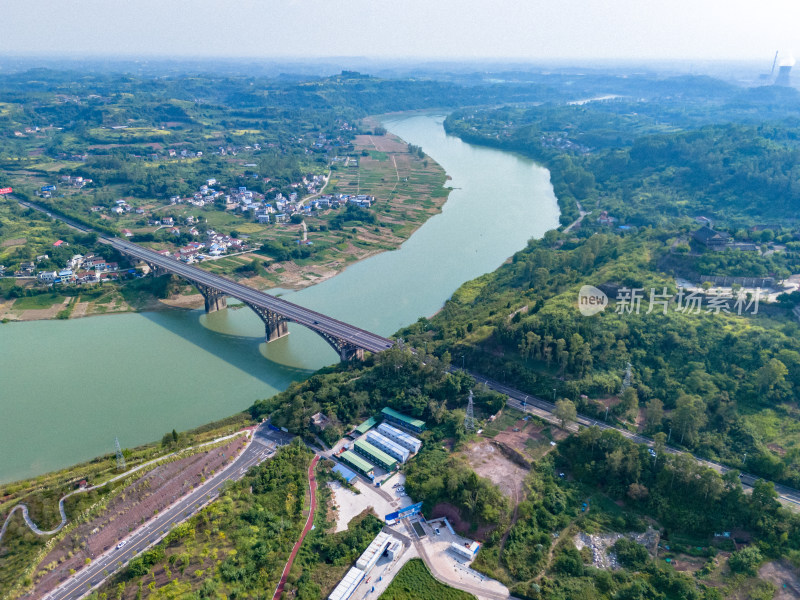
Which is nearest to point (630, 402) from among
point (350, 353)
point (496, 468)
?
point (496, 468)

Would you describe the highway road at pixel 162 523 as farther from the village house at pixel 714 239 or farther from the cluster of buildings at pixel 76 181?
the cluster of buildings at pixel 76 181

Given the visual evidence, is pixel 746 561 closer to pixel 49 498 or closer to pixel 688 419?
pixel 688 419

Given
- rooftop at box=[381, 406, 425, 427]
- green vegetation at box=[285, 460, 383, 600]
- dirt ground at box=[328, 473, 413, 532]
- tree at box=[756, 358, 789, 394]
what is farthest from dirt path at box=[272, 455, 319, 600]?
tree at box=[756, 358, 789, 394]

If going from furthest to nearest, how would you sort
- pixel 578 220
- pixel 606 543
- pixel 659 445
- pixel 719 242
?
pixel 578 220
pixel 719 242
pixel 659 445
pixel 606 543

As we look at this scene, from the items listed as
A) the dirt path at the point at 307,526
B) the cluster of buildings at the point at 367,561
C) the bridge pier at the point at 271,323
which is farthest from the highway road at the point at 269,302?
the cluster of buildings at the point at 367,561

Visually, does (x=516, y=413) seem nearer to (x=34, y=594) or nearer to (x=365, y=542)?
(x=365, y=542)

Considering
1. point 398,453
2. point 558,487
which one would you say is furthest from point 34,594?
point 558,487
